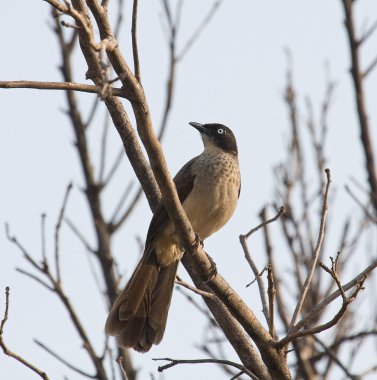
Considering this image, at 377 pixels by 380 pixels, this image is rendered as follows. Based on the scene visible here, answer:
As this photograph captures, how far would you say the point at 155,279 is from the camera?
5633 mm

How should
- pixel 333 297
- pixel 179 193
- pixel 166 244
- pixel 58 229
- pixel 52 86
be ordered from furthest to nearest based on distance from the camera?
pixel 179 193 < pixel 166 244 < pixel 58 229 < pixel 333 297 < pixel 52 86

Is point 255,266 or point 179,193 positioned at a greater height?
point 179,193

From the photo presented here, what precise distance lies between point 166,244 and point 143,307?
588 mm

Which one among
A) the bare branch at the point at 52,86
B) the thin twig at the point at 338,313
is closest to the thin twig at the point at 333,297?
the thin twig at the point at 338,313

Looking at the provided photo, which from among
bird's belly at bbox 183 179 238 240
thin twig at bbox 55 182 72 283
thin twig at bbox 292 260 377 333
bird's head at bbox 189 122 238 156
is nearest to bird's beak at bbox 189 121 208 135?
bird's head at bbox 189 122 238 156

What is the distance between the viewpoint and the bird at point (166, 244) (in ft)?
16.9

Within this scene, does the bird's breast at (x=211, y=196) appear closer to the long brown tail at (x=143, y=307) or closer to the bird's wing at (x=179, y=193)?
the bird's wing at (x=179, y=193)

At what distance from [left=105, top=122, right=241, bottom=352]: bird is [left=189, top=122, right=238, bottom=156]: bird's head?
11cm

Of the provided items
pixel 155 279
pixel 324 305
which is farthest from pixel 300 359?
pixel 324 305

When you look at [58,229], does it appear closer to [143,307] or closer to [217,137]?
[143,307]

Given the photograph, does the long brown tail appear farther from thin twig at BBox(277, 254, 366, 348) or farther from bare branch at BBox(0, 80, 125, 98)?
bare branch at BBox(0, 80, 125, 98)

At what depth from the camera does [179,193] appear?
5887 mm

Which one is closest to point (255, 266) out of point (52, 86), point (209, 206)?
point (209, 206)

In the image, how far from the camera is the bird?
5.14 meters
